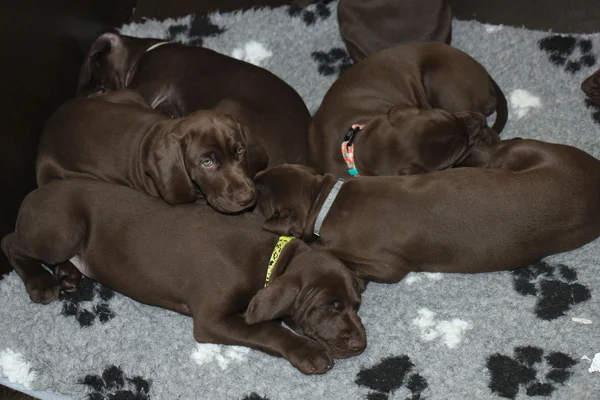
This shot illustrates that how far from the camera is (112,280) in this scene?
3.63 metres

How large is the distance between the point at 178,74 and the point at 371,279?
5.31 feet

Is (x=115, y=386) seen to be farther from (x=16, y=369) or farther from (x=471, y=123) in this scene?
(x=471, y=123)

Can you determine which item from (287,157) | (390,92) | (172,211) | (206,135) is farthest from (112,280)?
(390,92)

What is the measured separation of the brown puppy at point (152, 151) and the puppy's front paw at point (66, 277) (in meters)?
0.47

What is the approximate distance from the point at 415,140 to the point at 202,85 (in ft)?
4.24

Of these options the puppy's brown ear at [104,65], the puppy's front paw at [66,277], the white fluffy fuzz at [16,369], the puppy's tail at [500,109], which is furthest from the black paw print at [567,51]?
the white fluffy fuzz at [16,369]

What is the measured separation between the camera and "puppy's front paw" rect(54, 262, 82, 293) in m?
3.86

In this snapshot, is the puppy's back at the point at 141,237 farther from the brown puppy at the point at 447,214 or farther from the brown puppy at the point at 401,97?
the brown puppy at the point at 401,97

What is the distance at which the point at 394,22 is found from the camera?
14.7 feet

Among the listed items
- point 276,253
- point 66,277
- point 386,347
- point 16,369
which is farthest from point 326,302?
point 16,369

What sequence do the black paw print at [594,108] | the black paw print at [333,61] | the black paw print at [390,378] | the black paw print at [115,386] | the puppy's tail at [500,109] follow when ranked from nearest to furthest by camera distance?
the black paw print at [390,378]
the black paw print at [115,386]
the puppy's tail at [500,109]
the black paw print at [594,108]
the black paw print at [333,61]

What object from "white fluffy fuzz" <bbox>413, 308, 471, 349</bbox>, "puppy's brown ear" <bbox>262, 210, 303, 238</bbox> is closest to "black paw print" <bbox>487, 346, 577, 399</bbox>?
"white fluffy fuzz" <bbox>413, 308, 471, 349</bbox>

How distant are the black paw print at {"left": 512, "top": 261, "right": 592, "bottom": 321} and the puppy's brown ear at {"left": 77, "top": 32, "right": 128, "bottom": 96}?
247 centimetres

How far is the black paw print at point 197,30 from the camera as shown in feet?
16.3
